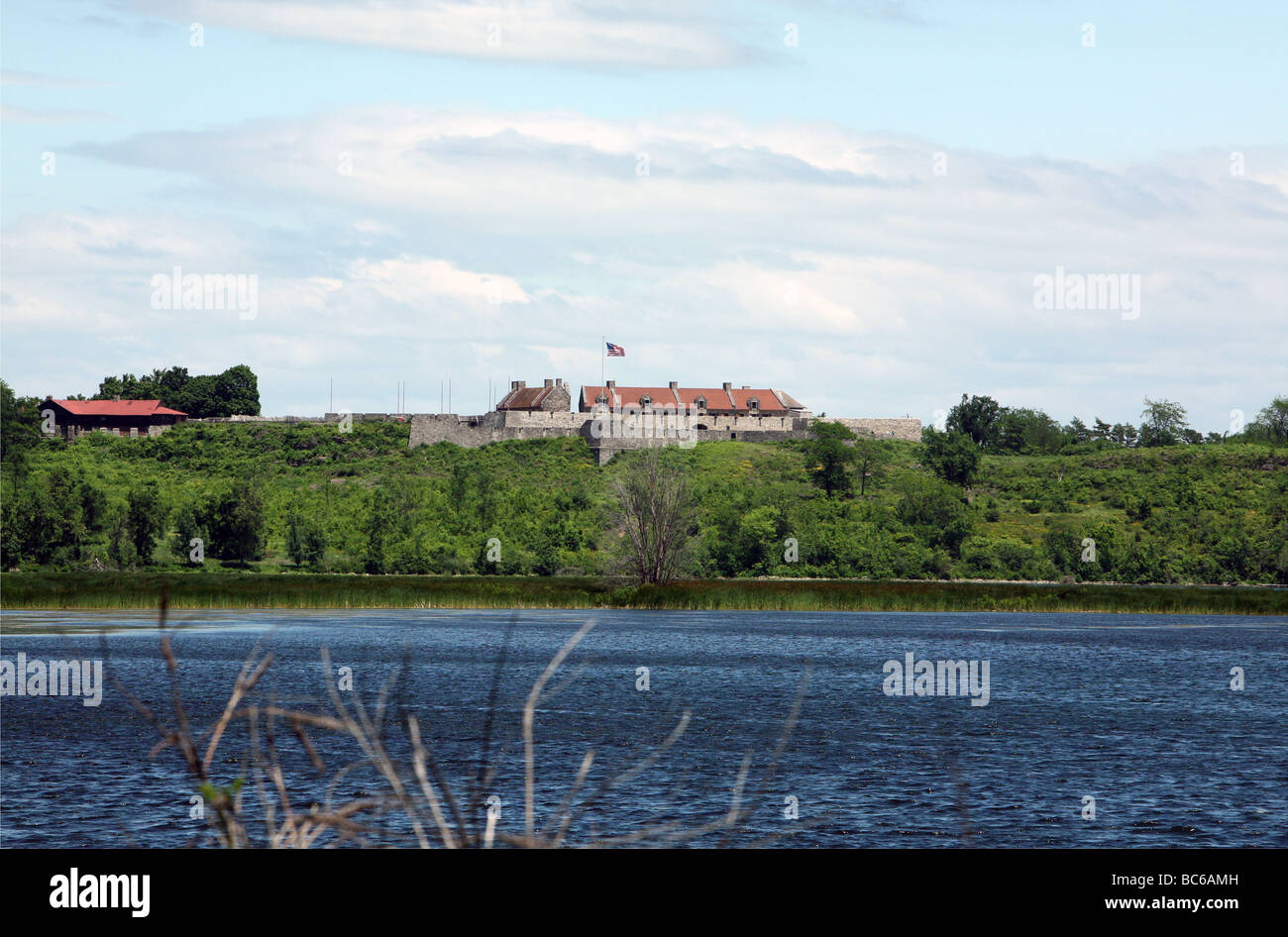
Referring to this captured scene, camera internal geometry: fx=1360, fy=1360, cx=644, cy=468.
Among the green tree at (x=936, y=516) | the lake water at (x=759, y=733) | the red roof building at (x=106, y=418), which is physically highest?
the red roof building at (x=106, y=418)

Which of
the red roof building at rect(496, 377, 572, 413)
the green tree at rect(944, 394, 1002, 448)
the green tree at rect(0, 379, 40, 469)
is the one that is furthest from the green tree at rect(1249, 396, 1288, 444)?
the green tree at rect(0, 379, 40, 469)

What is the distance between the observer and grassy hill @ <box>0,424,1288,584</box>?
10444cm

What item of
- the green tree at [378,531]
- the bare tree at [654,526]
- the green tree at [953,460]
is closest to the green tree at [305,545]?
the green tree at [378,531]

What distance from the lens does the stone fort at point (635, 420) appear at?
15488cm

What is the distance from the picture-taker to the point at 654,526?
3297 inches

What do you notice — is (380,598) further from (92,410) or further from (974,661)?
(92,410)

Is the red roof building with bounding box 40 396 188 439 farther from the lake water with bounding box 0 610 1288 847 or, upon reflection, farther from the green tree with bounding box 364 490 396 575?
the lake water with bounding box 0 610 1288 847

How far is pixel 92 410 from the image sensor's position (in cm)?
16262

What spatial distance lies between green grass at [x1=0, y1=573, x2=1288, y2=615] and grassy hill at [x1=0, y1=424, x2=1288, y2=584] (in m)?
6.26

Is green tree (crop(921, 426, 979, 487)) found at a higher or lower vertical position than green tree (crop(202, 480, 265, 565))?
higher

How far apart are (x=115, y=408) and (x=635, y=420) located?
6331cm

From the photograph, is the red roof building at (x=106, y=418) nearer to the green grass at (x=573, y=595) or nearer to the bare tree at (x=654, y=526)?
the green grass at (x=573, y=595)

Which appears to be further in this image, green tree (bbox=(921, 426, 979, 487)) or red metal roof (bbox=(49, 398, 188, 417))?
red metal roof (bbox=(49, 398, 188, 417))
